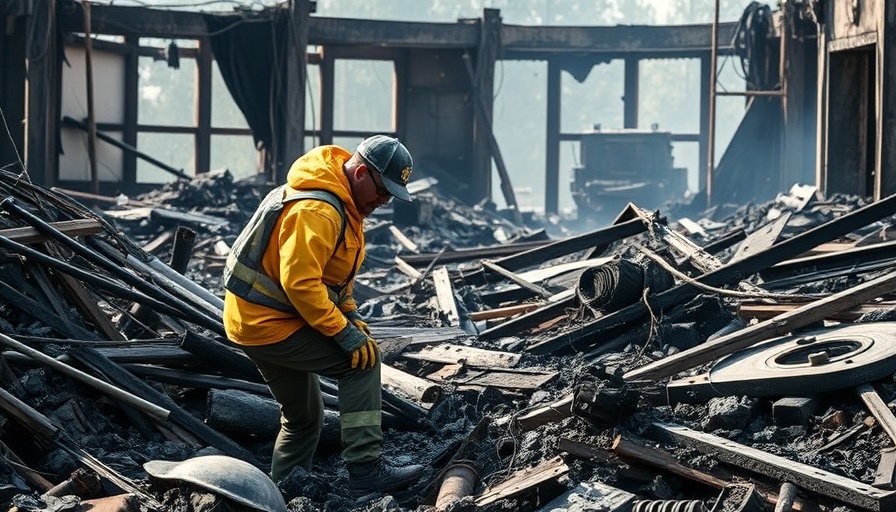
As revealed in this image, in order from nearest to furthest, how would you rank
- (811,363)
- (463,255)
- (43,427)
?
(43,427)
(811,363)
(463,255)

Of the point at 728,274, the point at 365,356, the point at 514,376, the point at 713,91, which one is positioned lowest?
the point at 514,376

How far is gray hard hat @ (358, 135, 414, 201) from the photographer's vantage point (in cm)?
522

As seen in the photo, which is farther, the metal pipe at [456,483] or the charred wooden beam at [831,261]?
the charred wooden beam at [831,261]

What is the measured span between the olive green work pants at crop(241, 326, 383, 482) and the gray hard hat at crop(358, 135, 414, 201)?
0.74 metres

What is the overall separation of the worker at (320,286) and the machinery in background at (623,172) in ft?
66.4

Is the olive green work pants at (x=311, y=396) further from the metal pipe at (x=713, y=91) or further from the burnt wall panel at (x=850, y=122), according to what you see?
the metal pipe at (x=713, y=91)

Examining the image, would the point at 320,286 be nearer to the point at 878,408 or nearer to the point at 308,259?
the point at 308,259

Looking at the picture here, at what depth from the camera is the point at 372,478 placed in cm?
543

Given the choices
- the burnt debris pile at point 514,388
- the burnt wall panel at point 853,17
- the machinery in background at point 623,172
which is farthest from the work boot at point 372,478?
the machinery in background at point 623,172

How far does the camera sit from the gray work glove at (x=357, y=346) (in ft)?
16.8

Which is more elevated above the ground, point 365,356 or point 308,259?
point 308,259

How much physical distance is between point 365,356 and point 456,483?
0.71 m

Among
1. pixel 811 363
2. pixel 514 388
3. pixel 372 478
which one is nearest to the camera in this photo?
pixel 372 478

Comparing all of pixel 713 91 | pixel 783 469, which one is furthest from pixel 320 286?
pixel 713 91
